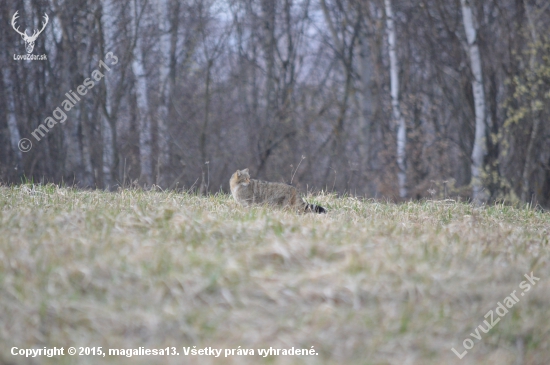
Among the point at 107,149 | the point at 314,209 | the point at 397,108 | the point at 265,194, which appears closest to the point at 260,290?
the point at 314,209

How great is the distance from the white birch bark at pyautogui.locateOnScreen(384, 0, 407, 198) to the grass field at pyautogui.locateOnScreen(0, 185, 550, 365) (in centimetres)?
891

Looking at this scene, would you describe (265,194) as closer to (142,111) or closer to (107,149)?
(107,149)

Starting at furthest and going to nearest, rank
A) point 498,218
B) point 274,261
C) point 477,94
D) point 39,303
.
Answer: point 477,94
point 498,218
point 274,261
point 39,303

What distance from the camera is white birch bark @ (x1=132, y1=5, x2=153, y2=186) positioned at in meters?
15.9

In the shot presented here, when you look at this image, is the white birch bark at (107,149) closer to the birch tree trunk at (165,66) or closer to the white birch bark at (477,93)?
the birch tree trunk at (165,66)

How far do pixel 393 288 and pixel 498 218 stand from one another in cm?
359

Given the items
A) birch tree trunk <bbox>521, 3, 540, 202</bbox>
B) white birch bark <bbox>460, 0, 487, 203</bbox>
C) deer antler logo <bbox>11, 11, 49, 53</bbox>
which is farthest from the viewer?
deer antler logo <bbox>11, 11, 49, 53</bbox>

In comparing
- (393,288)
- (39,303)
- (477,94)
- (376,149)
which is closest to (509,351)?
(393,288)

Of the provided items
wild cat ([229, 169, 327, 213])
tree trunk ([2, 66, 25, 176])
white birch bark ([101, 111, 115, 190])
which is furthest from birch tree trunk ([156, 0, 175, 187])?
wild cat ([229, 169, 327, 213])

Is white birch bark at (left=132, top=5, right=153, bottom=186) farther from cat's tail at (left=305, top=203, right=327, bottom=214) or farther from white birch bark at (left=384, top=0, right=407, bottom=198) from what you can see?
Answer: cat's tail at (left=305, top=203, right=327, bottom=214)

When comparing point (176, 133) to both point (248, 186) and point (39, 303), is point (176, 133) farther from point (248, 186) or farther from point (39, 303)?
point (39, 303)

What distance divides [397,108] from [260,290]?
10990 millimetres

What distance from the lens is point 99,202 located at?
21.3 ft

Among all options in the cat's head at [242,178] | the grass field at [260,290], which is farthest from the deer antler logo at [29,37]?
the grass field at [260,290]
